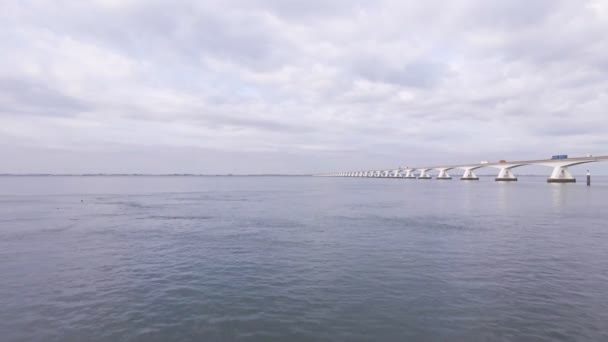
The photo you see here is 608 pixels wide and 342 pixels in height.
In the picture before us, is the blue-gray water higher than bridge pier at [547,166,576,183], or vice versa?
bridge pier at [547,166,576,183]

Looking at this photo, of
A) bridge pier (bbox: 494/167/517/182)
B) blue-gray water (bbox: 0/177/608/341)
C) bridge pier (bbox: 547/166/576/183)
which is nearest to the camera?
blue-gray water (bbox: 0/177/608/341)

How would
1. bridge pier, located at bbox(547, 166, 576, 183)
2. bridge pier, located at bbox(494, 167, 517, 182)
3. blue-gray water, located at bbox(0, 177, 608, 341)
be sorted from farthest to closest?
bridge pier, located at bbox(494, 167, 517, 182) < bridge pier, located at bbox(547, 166, 576, 183) < blue-gray water, located at bbox(0, 177, 608, 341)

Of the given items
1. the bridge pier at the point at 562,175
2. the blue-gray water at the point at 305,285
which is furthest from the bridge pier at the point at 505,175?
the blue-gray water at the point at 305,285

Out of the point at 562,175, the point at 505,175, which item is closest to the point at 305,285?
the point at 562,175

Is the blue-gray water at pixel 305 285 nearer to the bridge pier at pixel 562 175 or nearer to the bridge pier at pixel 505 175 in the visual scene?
the bridge pier at pixel 562 175

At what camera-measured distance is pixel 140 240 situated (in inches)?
941

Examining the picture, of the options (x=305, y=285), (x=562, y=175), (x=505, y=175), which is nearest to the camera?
(x=305, y=285)

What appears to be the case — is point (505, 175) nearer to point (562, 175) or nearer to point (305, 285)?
point (562, 175)

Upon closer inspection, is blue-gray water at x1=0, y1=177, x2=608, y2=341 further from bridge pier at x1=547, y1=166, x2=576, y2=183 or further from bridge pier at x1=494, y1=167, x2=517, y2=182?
bridge pier at x1=494, y1=167, x2=517, y2=182

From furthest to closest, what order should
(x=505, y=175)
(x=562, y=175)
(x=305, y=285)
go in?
1. (x=505, y=175)
2. (x=562, y=175)
3. (x=305, y=285)

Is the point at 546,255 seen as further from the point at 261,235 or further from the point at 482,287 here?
the point at 261,235

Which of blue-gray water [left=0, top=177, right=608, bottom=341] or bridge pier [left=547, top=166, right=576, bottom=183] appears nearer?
blue-gray water [left=0, top=177, right=608, bottom=341]

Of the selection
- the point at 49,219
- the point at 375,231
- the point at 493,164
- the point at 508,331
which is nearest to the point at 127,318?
the point at 508,331

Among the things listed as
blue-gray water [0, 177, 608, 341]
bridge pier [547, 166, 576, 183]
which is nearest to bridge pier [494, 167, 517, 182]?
bridge pier [547, 166, 576, 183]
